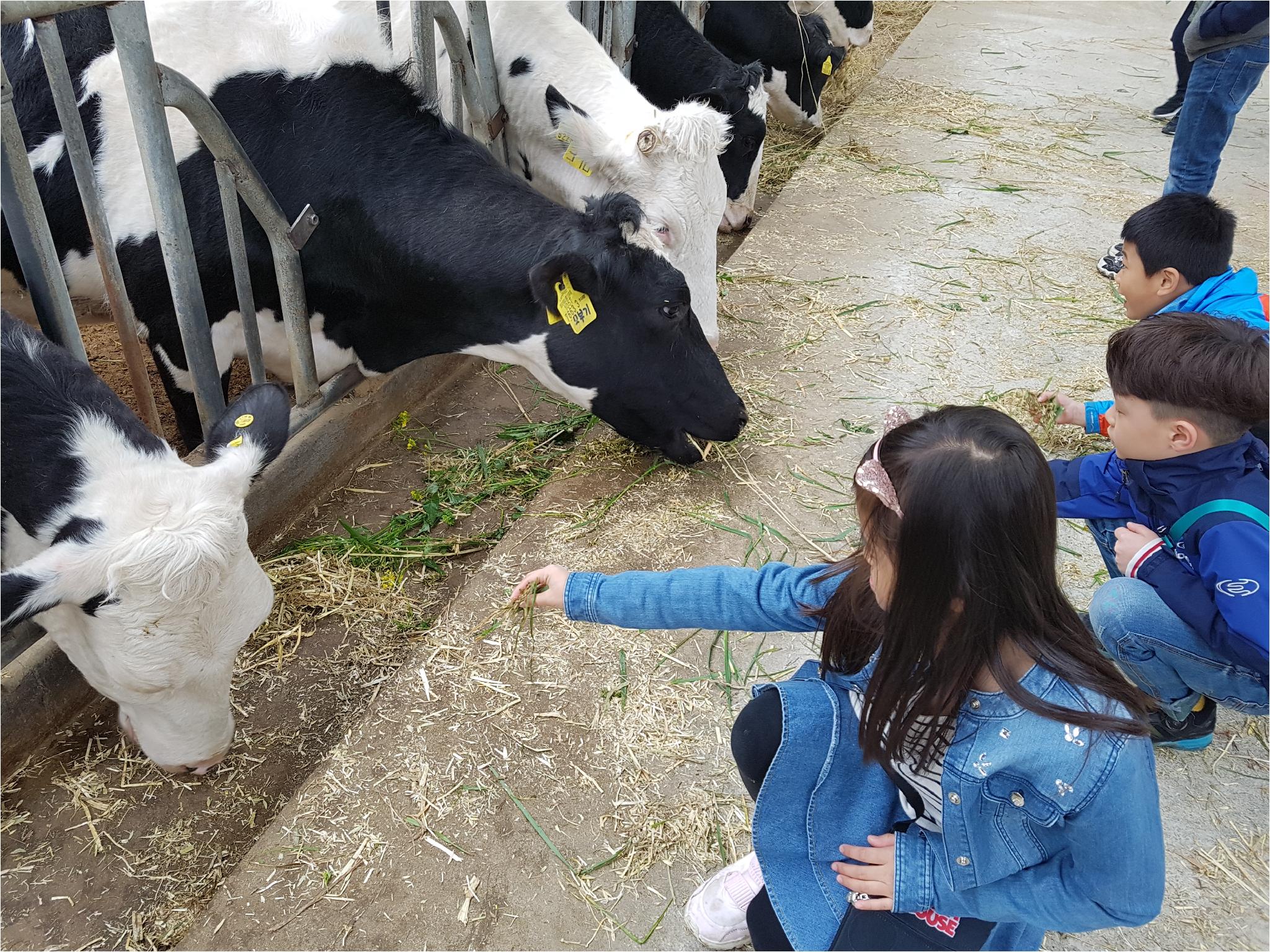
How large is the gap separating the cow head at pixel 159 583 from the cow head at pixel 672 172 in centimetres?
220

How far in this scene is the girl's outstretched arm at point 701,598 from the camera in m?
2.01

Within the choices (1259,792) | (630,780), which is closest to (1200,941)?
(1259,792)

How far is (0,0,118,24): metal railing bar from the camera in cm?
241

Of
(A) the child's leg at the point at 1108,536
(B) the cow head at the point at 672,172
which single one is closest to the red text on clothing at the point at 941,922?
Answer: (A) the child's leg at the point at 1108,536

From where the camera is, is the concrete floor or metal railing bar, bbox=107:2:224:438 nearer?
the concrete floor

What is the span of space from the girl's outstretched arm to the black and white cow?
1.66 meters

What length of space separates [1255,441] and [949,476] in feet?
4.54

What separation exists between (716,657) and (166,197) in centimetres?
231

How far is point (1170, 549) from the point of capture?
8.04ft

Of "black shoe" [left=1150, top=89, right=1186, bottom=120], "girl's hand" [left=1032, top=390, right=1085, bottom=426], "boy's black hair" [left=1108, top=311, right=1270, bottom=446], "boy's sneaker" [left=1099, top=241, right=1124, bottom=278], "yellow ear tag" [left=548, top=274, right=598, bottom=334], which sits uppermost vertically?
"boy's black hair" [left=1108, top=311, right=1270, bottom=446]

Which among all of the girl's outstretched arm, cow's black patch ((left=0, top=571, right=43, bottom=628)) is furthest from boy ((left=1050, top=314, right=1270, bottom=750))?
cow's black patch ((left=0, top=571, right=43, bottom=628))

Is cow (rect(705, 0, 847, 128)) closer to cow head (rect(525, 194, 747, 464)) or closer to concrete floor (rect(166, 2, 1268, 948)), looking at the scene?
concrete floor (rect(166, 2, 1268, 948))

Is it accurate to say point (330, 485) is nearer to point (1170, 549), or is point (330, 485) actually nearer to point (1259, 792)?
point (1170, 549)

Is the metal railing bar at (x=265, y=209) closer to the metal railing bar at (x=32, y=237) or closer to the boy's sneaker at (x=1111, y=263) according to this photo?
the metal railing bar at (x=32, y=237)
